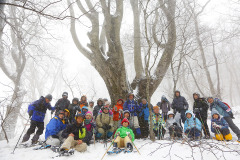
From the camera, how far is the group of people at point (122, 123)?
3686mm

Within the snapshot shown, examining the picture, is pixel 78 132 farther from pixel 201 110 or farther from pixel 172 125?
pixel 201 110

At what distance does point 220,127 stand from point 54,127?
15.5ft

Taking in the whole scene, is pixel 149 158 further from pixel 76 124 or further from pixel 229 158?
pixel 76 124

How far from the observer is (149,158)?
2.71m

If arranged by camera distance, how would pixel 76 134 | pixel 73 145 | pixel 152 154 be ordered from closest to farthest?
1. pixel 152 154
2. pixel 73 145
3. pixel 76 134

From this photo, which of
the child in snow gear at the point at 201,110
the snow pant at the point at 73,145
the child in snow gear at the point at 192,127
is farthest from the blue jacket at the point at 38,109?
the child in snow gear at the point at 201,110

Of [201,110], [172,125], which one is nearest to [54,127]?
[172,125]

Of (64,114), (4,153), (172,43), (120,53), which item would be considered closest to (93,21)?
(120,53)

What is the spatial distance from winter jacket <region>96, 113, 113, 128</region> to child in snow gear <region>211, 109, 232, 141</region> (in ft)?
10.2

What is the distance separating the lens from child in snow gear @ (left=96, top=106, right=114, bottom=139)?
424 centimetres

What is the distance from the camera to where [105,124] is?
14.2 ft

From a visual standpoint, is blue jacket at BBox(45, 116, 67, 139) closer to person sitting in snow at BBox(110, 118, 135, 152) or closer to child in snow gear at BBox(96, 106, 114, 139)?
child in snow gear at BBox(96, 106, 114, 139)

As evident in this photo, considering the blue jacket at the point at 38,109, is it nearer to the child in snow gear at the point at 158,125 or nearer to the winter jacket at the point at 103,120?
the winter jacket at the point at 103,120

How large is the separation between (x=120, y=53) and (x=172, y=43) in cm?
204
